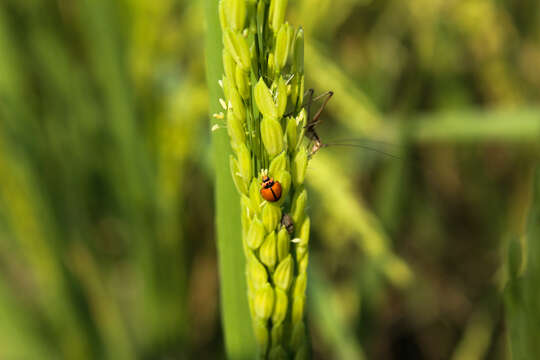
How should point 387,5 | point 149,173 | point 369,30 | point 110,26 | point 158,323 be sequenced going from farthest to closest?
point 369,30 < point 387,5 < point 158,323 < point 149,173 < point 110,26

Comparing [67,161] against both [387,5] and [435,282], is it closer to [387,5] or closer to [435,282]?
[387,5]

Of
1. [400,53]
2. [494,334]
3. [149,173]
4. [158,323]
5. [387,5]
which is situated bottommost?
[494,334]

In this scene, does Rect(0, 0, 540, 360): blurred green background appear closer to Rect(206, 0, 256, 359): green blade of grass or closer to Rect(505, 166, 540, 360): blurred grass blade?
Rect(505, 166, 540, 360): blurred grass blade

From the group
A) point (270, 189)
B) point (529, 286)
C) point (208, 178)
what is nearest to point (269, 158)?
point (270, 189)

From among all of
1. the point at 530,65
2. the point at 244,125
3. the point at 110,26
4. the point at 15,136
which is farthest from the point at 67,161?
the point at 530,65

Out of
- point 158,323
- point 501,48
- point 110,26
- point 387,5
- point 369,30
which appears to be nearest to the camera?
point 110,26

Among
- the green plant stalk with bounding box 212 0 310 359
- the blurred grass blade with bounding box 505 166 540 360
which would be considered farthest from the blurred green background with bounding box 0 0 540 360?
the green plant stalk with bounding box 212 0 310 359
